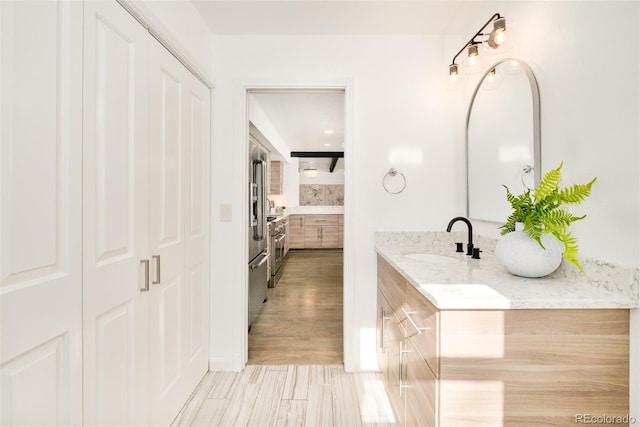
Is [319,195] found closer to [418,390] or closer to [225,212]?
[225,212]

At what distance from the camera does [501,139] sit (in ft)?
5.76

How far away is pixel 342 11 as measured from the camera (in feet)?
6.46

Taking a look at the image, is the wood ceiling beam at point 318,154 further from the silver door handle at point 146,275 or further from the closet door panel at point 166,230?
the silver door handle at point 146,275

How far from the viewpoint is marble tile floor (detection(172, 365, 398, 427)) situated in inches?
67.2

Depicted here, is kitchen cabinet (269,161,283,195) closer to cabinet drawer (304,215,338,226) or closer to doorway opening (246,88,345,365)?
doorway opening (246,88,345,365)

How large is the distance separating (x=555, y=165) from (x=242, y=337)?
217cm

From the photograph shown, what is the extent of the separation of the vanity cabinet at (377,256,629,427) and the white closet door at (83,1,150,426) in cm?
123

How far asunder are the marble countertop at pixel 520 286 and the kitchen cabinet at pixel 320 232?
21.5 feet

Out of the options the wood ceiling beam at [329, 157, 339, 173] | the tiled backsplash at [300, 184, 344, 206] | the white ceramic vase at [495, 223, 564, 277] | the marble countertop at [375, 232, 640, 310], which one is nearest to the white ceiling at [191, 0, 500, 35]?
the white ceramic vase at [495, 223, 564, 277]

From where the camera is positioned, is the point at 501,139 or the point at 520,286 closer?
the point at 520,286

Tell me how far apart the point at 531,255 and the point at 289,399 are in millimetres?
1586

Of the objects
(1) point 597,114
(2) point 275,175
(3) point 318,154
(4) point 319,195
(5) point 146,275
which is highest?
(3) point 318,154

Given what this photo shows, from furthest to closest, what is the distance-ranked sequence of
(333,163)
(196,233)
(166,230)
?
(333,163), (196,233), (166,230)

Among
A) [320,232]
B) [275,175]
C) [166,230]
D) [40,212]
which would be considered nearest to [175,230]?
[166,230]
